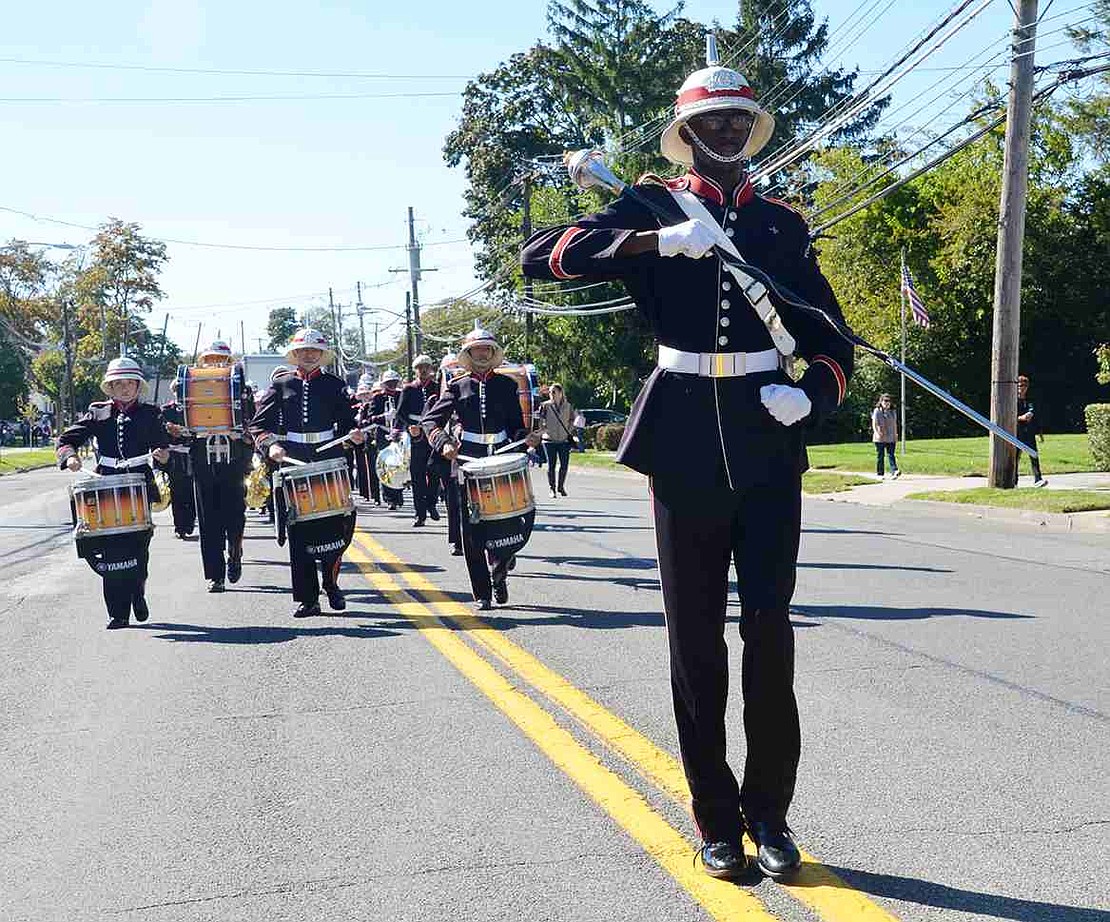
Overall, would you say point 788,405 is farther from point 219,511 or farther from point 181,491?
point 181,491

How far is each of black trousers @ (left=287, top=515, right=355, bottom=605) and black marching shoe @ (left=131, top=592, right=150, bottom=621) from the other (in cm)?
109

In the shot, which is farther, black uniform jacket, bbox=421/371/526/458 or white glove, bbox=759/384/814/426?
black uniform jacket, bbox=421/371/526/458

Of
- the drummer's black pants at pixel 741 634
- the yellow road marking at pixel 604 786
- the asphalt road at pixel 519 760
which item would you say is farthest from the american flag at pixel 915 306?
the drummer's black pants at pixel 741 634

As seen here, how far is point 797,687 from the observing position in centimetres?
738

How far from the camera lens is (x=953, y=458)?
32594 millimetres

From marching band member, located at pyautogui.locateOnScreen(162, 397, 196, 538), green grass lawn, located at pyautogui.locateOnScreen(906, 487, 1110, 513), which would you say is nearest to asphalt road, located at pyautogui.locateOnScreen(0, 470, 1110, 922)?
marching band member, located at pyautogui.locateOnScreen(162, 397, 196, 538)

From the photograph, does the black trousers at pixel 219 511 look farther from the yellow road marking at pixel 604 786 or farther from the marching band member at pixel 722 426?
the marching band member at pixel 722 426

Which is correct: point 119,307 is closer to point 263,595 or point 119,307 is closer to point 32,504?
point 32,504

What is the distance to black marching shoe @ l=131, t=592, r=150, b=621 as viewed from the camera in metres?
10.8

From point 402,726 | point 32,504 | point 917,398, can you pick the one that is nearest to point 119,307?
point 917,398

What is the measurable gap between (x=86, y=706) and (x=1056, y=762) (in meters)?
4.82

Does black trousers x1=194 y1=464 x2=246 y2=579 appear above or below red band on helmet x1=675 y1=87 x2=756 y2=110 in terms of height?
below

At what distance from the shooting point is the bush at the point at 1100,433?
25812 millimetres

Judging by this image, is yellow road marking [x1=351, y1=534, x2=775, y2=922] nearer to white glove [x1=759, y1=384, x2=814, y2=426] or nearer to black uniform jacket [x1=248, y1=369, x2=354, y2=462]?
white glove [x1=759, y1=384, x2=814, y2=426]
